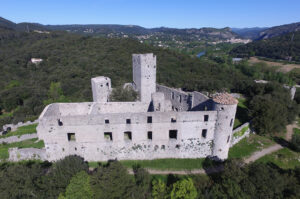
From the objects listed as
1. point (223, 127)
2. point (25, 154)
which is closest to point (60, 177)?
point (25, 154)

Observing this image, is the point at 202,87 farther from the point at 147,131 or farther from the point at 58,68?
the point at 58,68

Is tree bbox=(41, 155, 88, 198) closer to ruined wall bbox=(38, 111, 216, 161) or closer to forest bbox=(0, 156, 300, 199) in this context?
forest bbox=(0, 156, 300, 199)

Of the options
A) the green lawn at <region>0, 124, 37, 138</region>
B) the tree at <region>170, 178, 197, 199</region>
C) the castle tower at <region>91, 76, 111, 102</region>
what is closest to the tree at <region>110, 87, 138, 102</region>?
the castle tower at <region>91, 76, 111, 102</region>

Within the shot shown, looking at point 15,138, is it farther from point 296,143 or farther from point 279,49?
point 279,49

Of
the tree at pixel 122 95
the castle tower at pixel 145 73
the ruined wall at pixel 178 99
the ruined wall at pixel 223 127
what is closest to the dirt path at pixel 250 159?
the ruined wall at pixel 223 127

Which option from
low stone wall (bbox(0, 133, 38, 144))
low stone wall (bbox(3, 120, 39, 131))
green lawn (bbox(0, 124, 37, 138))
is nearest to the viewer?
low stone wall (bbox(0, 133, 38, 144))

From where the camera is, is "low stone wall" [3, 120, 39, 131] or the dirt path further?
"low stone wall" [3, 120, 39, 131]

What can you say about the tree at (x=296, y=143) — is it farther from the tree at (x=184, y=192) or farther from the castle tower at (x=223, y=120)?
the tree at (x=184, y=192)
